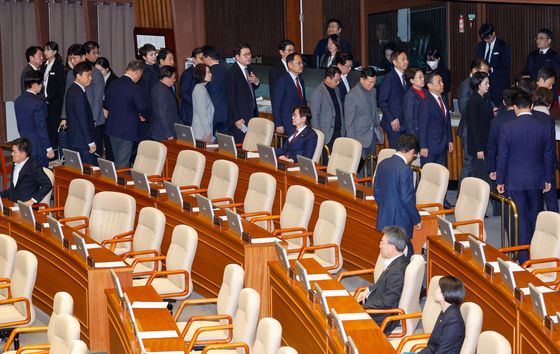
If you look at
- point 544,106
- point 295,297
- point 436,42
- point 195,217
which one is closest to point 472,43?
point 436,42

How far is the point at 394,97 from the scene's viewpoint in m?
12.1

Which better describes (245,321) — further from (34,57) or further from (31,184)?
(34,57)

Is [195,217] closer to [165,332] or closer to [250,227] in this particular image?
[250,227]

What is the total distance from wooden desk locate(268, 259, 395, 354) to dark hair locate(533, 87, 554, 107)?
2.96 meters

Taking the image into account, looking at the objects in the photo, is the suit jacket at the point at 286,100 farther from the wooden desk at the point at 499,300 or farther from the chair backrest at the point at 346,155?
the wooden desk at the point at 499,300

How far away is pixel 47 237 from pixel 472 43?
333 inches

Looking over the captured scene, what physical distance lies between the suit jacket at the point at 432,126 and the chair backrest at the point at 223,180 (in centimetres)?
207

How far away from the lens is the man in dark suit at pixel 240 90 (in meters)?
12.5

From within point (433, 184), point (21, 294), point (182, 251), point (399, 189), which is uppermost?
point (399, 189)

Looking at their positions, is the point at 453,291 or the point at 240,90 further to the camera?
the point at 240,90

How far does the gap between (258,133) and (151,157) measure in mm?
1338

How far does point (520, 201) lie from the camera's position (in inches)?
379

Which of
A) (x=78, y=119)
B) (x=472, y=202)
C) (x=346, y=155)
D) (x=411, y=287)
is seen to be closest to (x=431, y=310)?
(x=411, y=287)

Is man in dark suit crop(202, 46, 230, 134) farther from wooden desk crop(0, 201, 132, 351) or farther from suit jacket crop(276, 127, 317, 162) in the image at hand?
wooden desk crop(0, 201, 132, 351)
